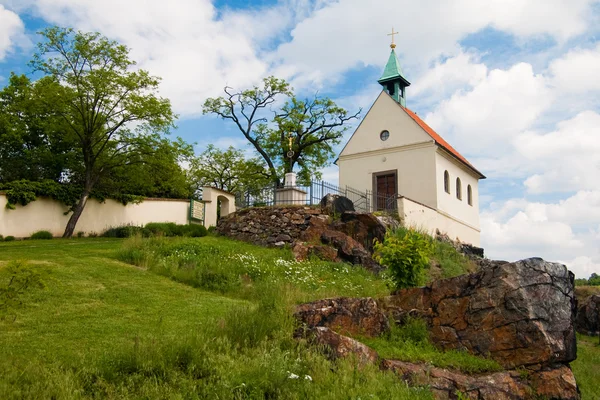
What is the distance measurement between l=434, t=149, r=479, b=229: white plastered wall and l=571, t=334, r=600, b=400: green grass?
12.0 meters

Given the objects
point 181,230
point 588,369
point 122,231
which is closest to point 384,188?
point 181,230

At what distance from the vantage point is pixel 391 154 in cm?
2966

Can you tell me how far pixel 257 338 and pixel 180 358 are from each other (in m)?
1.41

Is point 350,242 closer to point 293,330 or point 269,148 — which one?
point 293,330

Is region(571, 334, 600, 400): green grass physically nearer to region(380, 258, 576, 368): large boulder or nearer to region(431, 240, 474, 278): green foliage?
region(380, 258, 576, 368): large boulder

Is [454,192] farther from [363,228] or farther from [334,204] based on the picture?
[363,228]

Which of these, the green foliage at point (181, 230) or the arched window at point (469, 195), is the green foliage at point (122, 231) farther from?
the arched window at point (469, 195)

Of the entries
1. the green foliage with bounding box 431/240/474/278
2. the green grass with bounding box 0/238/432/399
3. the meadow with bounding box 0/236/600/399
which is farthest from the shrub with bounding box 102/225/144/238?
the green foliage with bounding box 431/240/474/278

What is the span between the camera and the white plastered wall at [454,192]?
28484 mm

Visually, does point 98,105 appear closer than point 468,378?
No

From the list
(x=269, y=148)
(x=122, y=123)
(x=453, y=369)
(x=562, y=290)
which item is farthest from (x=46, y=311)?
(x=269, y=148)

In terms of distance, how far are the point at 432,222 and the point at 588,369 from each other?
47.3ft

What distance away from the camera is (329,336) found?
8.38m

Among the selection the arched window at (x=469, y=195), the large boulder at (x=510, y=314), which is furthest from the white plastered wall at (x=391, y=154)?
the large boulder at (x=510, y=314)
